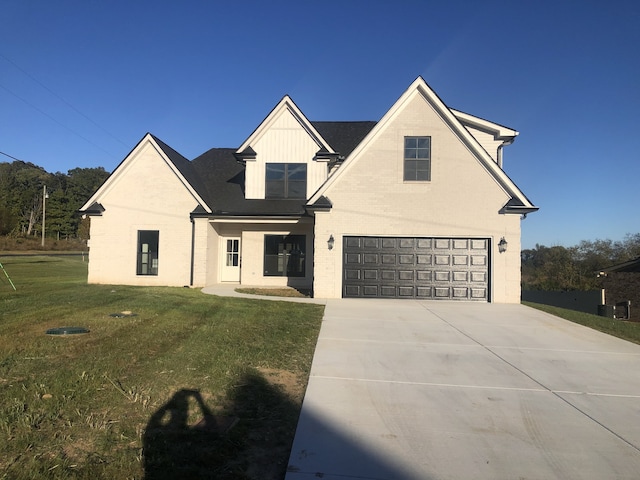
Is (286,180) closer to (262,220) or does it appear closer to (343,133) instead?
(262,220)

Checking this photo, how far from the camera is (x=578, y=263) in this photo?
38.8 m

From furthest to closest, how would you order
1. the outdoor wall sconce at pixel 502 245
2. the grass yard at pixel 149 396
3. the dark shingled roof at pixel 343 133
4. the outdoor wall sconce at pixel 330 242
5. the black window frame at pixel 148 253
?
1. the dark shingled roof at pixel 343 133
2. the black window frame at pixel 148 253
3. the outdoor wall sconce at pixel 330 242
4. the outdoor wall sconce at pixel 502 245
5. the grass yard at pixel 149 396

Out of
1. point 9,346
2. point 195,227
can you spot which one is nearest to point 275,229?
point 195,227

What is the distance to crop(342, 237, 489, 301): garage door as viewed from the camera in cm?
1372

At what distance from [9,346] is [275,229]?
1187cm

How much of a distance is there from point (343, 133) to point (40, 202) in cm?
7906

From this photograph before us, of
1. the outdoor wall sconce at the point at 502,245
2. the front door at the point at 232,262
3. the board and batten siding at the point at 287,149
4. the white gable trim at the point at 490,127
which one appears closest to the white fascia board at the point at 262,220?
the board and batten siding at the point at 287,149

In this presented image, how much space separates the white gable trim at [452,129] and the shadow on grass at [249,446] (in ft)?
33.2

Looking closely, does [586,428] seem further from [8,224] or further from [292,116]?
[8,224]

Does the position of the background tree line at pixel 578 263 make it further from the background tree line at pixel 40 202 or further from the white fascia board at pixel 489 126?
the background tree line at pixel 40 202

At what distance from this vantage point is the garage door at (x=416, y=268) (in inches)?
540

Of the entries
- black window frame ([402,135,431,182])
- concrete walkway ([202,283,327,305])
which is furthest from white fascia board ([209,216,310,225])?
black window frame ([402,135,431,182])

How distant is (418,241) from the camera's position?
13859mm

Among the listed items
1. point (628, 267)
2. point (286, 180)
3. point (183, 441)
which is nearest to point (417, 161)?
point (286, 180)
